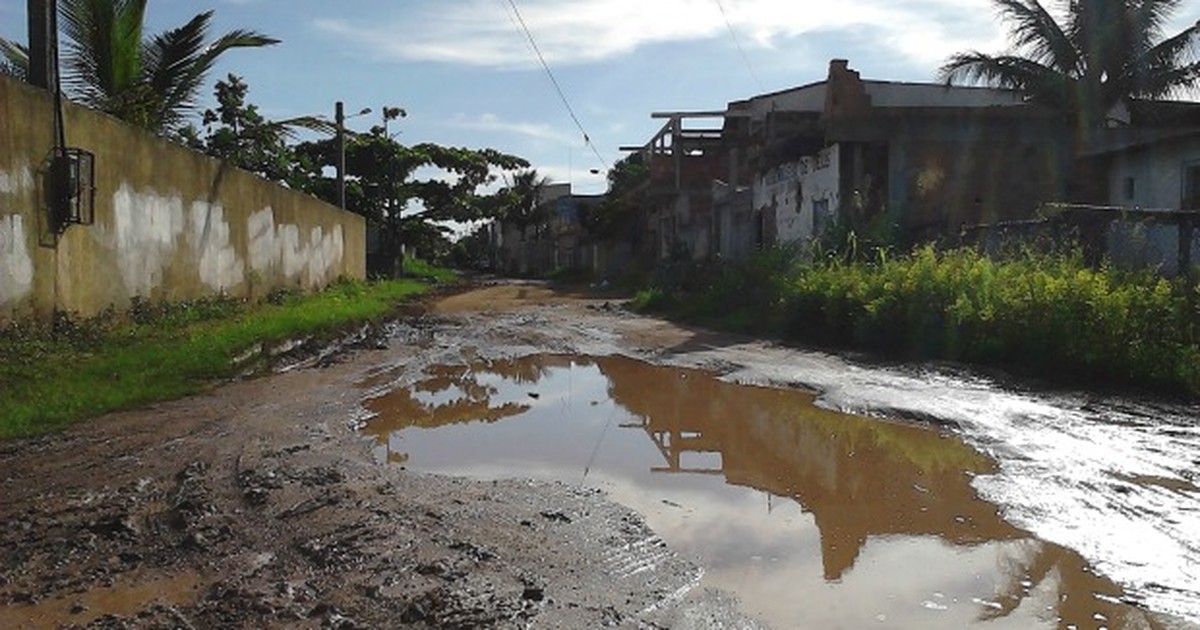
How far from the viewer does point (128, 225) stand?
475 inches

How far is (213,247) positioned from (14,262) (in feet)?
22.4

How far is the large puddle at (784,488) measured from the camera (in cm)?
383

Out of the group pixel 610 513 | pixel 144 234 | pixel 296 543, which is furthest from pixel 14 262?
pixel 610 513

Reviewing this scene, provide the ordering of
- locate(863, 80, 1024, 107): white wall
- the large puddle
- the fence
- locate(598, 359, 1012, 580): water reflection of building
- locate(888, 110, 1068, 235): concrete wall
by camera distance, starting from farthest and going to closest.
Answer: locate(863, 80, 1024, 107): white wall
locate(888, 110, 1068, 235): concrete wall
the fence
locate(598, 359, 1012, 580): water reflection of building
the large puddle

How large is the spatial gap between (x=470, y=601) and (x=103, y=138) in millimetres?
9569

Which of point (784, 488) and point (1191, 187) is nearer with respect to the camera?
point (784, 488)

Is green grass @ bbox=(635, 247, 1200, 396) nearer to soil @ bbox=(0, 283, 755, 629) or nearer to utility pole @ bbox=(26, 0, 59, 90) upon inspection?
soil @ bbox=(0, 283, 755, 629)

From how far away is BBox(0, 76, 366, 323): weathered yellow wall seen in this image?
9180 mm

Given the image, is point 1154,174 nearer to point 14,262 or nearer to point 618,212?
point 14,262

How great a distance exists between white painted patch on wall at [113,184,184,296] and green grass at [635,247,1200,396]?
8.71 metres

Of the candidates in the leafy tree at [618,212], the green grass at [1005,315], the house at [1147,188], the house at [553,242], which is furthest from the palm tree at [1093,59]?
the house at [553,242]

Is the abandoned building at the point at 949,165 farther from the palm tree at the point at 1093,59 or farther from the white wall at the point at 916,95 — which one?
the white wall at the point at 916,95

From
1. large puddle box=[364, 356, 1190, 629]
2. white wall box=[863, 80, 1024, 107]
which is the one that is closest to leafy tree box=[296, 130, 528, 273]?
white wall box=[863, 80, 1024, 107]

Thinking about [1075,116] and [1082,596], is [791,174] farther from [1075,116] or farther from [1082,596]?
[1082,596]
